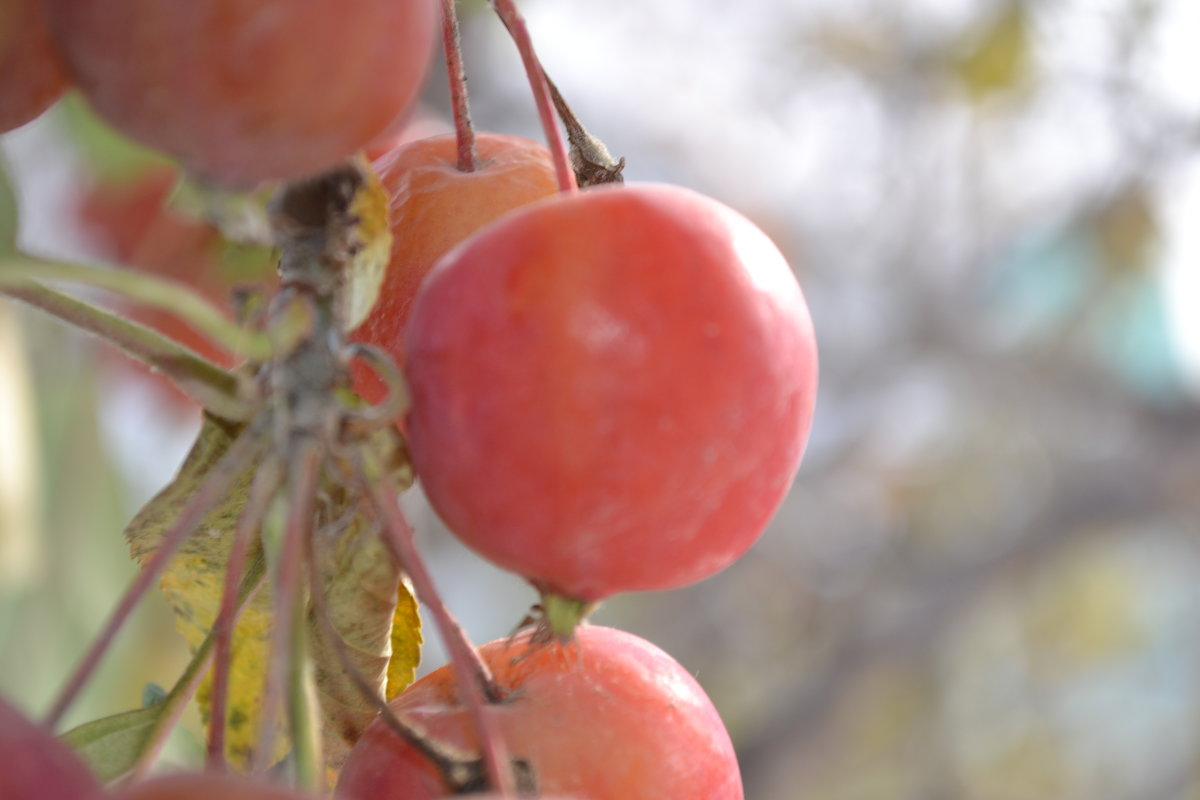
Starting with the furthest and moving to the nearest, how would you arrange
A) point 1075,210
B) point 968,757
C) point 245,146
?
Answer: point 968,757
point 1075,210
point 245,146

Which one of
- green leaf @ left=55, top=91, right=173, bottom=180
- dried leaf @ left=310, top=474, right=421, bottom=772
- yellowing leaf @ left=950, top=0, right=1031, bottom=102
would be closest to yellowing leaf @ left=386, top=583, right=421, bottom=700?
dried leaf @ left=310, top=474, right=421, bottom=772

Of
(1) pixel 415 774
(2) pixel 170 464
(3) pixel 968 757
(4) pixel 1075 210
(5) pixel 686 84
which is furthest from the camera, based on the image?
(3) pixel 968 757

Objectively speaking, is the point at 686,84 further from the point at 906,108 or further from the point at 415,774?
the point at 415,774

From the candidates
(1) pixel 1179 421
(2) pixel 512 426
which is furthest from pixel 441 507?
(1) pixel 1179 421

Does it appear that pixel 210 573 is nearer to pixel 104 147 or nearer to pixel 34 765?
pixel 34 765

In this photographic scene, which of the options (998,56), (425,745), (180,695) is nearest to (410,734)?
(425,745)

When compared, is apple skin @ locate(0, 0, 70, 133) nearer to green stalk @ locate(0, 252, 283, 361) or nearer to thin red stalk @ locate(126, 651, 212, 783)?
green stalk @ locate(0, 252, 283, 361)

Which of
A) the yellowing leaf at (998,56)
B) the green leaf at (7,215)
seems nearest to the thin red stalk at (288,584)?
the green leaf at (7,215)
